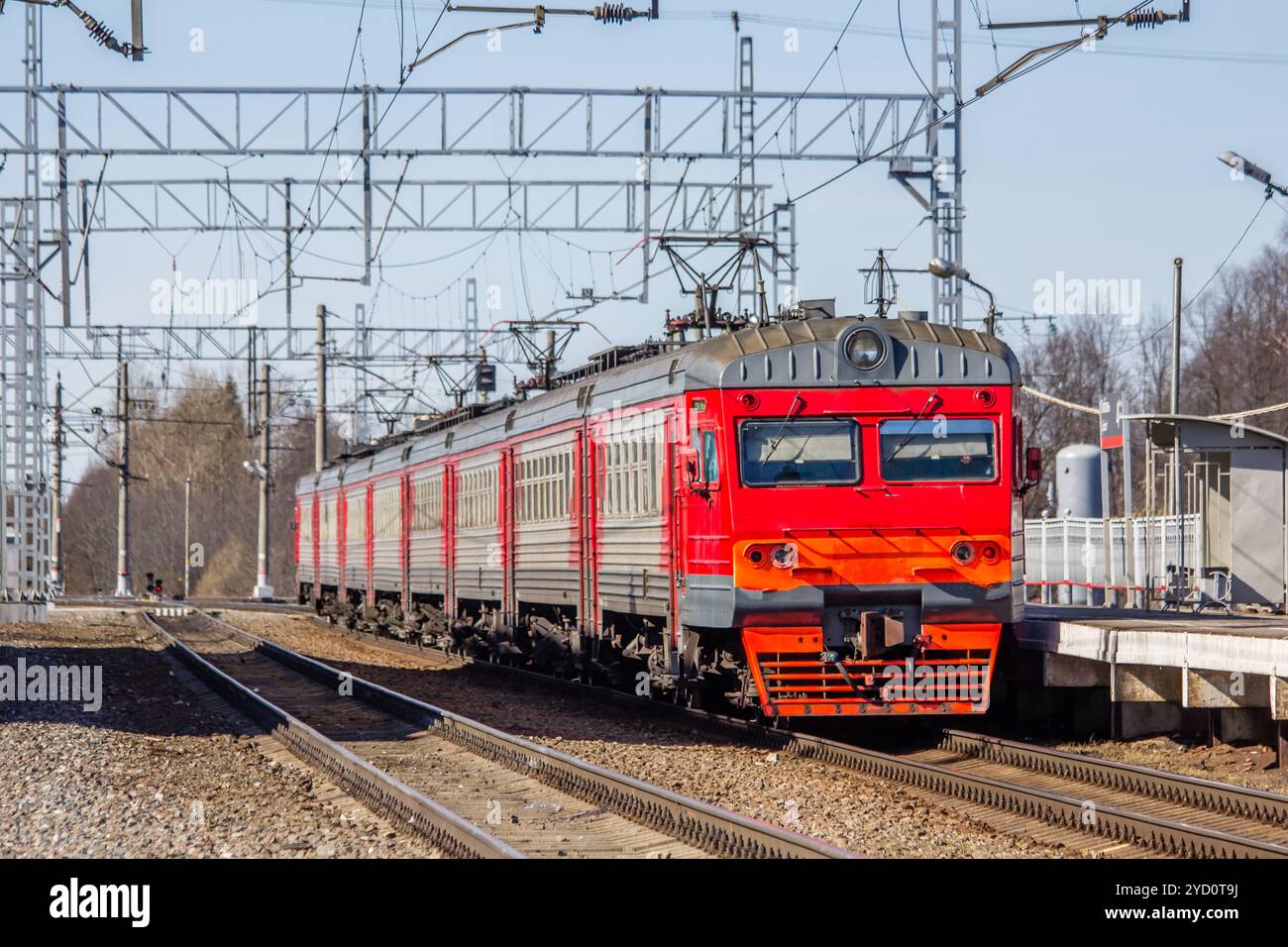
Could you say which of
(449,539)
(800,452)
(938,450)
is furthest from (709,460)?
(449,539)

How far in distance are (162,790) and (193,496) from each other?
81635 mm

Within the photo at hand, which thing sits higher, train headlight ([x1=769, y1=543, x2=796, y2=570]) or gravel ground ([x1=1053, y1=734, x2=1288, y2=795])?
train headlight ([x1=769, y1=543, x2=796, y2=570])

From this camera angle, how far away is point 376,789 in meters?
11.7

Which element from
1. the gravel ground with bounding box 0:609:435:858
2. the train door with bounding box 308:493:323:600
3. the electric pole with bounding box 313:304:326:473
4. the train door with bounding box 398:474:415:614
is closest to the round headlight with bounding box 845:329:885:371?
the gravel ground with bounding box 0:609:435:858

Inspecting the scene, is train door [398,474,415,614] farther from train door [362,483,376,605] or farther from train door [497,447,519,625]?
train door [497,447,519,625]

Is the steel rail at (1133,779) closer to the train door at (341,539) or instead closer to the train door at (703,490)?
the train door at (703,490)

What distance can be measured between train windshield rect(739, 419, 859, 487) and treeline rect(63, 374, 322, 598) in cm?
6849

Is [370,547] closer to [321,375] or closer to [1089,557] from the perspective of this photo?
[1089,557]

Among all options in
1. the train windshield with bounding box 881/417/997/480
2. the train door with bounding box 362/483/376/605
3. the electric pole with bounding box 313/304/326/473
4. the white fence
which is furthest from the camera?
the electric pole with bounding box 313/304/326/473

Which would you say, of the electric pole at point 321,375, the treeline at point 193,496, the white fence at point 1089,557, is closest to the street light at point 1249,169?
the white fence at point 1089,557

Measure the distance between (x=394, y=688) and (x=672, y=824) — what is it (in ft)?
39.6

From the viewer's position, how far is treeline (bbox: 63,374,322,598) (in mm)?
84062

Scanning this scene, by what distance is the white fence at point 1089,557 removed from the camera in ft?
90.4
